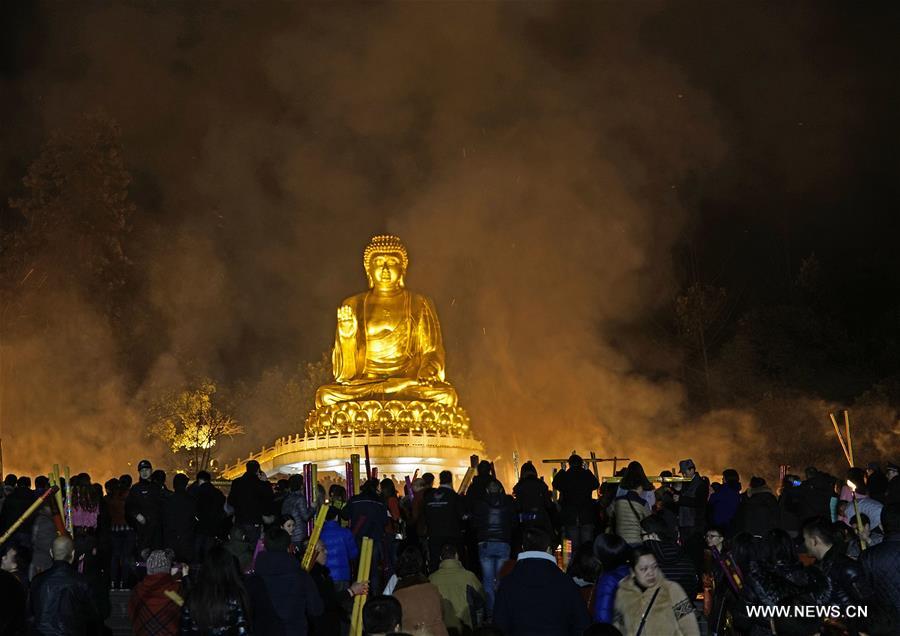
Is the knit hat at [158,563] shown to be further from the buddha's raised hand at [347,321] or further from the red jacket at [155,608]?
the buddha's raised hand at [347,321]

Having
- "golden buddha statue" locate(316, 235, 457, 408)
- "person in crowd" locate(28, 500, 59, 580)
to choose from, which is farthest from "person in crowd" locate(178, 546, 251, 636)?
"golden buddha statue" locate(316, 235, 457, 408)

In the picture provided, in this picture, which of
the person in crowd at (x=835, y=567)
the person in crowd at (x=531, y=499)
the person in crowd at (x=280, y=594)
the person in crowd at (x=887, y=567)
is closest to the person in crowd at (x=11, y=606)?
the person in crowd at (x=280, y=594)

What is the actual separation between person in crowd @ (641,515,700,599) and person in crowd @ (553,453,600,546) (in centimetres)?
Result: 409

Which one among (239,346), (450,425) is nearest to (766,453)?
(450,425)

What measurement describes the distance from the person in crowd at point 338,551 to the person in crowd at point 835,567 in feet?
11.4

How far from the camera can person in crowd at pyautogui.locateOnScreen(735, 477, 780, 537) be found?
10.4 metres

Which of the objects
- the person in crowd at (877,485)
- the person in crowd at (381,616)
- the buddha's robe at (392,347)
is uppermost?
the buddha's robe at (392,347)

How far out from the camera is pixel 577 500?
11.4 metres

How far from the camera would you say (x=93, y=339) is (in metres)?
32.4

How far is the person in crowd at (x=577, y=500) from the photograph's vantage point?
1132 cm

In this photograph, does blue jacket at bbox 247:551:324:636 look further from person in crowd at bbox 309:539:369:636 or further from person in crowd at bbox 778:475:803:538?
person in crowd at bbox 778:475:803:538

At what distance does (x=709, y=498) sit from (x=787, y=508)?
0.73 metres

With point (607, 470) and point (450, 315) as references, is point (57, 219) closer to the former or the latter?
point (450, 315)

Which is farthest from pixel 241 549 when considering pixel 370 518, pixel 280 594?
pixel 280 594
